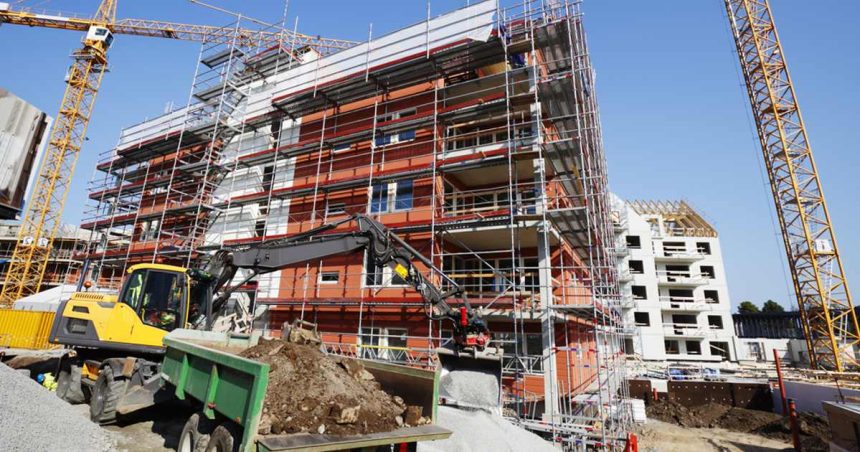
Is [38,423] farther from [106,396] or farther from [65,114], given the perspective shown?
[65,114]

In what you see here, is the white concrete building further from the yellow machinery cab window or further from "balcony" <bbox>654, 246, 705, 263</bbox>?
the yellow machinery cab window

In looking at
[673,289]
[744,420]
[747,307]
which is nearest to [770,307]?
[747,307]

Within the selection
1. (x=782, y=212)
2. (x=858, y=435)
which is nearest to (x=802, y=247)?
(x=782, y=212)

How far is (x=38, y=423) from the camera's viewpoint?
18.8ft

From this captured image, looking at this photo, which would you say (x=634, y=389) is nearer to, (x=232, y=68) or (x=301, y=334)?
(x=301, y=334)

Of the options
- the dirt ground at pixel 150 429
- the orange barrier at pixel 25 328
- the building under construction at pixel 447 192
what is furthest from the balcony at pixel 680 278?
the orange barrier at pixel 25 328

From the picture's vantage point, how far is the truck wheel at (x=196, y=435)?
18.1 ft

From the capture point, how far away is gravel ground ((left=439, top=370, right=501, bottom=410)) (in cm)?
1026

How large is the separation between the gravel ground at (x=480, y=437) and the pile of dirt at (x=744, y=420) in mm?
10643

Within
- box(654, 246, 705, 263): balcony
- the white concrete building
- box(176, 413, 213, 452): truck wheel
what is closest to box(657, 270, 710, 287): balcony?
the white concrete building

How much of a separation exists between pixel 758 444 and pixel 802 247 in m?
22.2

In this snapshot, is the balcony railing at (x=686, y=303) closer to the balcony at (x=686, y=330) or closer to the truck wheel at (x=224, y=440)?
the balcony at (x=686, y=330)

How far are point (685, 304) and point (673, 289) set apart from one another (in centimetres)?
241

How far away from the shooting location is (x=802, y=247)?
2789 centimetres
